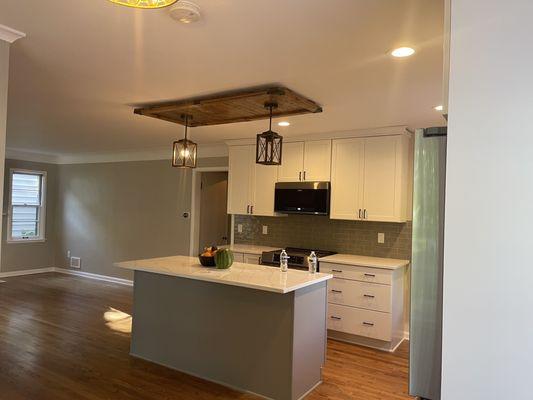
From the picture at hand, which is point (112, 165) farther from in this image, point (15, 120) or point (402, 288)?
point (402, 288)

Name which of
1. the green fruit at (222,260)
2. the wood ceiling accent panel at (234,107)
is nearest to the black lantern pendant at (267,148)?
the wood ceiling accent panel at (234,107)

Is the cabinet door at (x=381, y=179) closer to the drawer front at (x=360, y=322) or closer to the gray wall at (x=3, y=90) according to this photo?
the drawer front at (x=360, y=322)

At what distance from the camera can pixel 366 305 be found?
4.19m

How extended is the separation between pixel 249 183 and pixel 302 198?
89cm

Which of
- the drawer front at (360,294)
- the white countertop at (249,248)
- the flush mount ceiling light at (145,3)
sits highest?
the flush mount ceiling light at (145,3)

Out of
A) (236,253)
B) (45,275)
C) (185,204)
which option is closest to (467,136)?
(236,253)

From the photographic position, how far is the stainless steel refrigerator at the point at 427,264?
3.92ft

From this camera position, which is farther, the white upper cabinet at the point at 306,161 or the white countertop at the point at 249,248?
the white countertop at the point at 249,248

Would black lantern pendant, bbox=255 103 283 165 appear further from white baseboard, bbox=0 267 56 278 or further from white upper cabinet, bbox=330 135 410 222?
white baseboard, bbox=0 267 56 278

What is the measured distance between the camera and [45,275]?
25.2ft

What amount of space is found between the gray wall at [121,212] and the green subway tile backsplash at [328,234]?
1.21 m

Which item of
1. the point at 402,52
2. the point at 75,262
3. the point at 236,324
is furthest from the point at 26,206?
the point at 402,52

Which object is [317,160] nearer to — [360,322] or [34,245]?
[360,322]

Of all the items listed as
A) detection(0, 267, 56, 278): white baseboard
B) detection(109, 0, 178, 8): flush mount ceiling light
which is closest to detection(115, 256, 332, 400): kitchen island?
detection(109, 0, 178, 8): flush mount ceiling light
